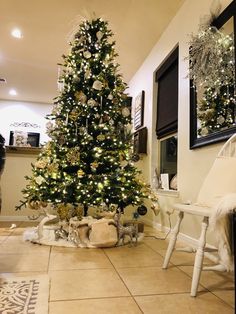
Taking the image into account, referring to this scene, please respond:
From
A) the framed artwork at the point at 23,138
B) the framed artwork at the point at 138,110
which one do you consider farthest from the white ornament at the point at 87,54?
the framed artwork at the point at 23,138

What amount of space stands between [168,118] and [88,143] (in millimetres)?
1171

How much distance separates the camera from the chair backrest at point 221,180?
5.23 ft

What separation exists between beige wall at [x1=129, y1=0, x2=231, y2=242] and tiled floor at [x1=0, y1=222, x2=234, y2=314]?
0.67 m

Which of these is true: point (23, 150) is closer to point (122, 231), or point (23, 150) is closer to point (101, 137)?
point (101, 137)

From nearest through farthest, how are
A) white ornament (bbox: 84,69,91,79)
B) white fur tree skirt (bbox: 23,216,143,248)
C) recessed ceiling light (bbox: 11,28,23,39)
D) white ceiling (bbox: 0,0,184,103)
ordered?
white fur tree skirt (bbox: 23,216,143,248) → white ornament (bbox: 84,69,91,79) → white ceiling (bbox: 0,0,184,103) → recessed ceiling light (bbox: 11,28,23,39)

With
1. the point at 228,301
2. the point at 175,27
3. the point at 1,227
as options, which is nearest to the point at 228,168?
the point at 228,301

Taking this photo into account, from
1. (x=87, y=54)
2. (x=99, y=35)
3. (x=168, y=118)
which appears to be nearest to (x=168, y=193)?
(x=168, y=118)

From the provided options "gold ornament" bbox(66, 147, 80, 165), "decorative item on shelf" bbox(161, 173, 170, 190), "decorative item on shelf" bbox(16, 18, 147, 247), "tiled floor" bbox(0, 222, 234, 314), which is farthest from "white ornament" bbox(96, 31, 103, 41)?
"tiled floor" bbox(0, 222, 234, 314)

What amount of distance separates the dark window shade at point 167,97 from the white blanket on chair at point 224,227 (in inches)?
90.8

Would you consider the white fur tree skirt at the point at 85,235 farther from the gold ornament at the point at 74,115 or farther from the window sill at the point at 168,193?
the gold ornament at the point at 74,115

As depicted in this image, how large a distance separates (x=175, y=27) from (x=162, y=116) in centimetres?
110

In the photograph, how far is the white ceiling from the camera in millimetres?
3318

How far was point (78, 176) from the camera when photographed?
277 cm

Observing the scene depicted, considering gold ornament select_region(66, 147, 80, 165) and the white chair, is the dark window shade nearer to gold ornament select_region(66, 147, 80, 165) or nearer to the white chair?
gold ornament select_region(66, 147, 80, 165)
